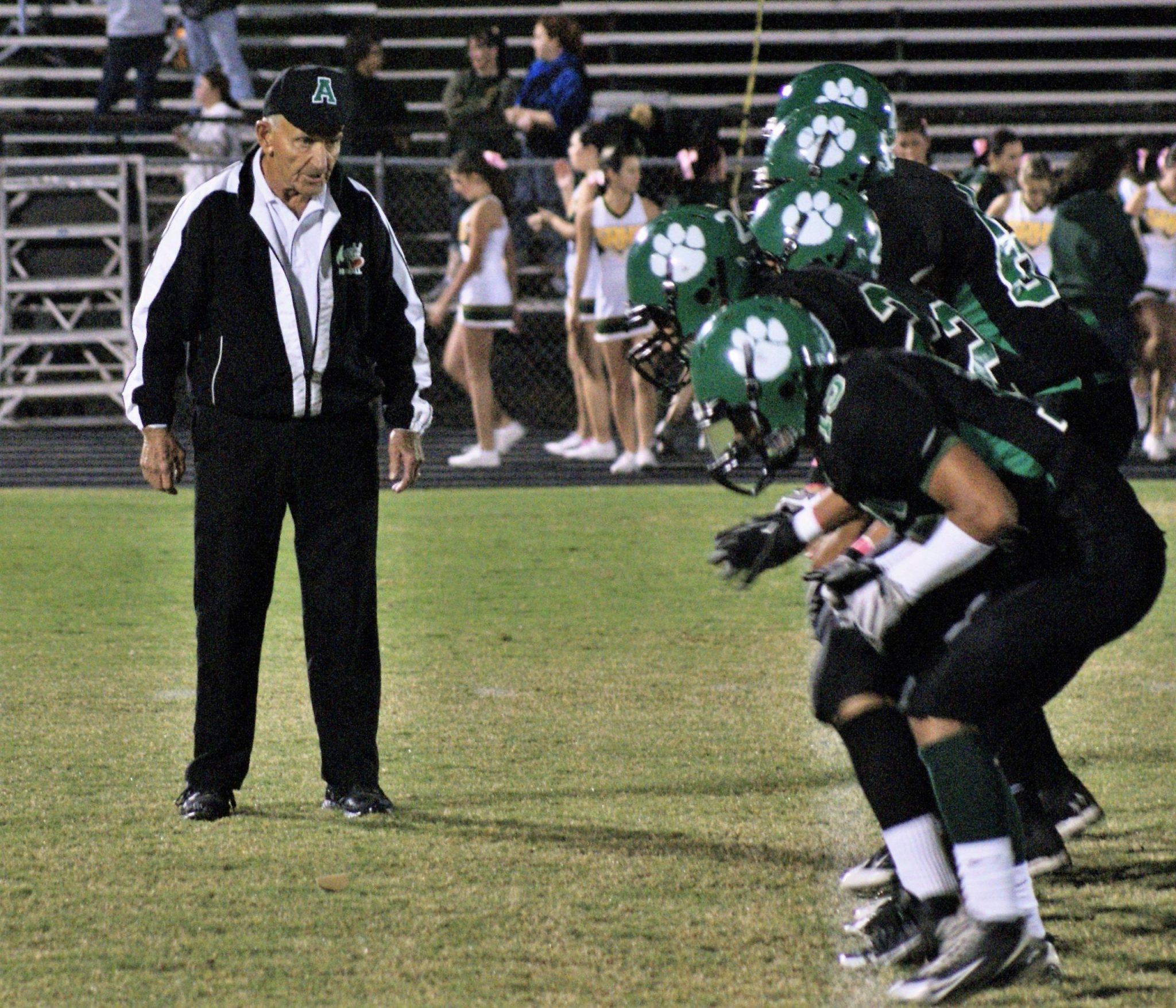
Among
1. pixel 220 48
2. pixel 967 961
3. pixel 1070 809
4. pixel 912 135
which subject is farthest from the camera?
pixel 220 48

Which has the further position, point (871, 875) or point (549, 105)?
point (549, 105)

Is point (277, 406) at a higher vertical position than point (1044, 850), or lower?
higher

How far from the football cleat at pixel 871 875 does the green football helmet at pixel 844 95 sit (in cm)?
181

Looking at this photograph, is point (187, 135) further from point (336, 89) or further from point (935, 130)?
point (336, 89)

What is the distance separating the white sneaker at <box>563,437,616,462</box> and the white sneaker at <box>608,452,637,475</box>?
0.70 meters

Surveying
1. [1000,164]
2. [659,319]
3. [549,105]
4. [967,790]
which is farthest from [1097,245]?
[967,790]

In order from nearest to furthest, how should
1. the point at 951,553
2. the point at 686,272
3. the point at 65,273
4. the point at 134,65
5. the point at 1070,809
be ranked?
the point at 951,553 → the point at 686,272 → the point at 1070,809 → the point at 65,273 → the point at 134,65

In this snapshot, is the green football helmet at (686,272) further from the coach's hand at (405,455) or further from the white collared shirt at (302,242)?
the coach's hand at (405,455)

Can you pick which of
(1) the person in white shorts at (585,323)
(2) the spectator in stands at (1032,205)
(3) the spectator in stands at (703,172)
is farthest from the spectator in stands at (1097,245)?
(1) the person in white shorts at (585,323)

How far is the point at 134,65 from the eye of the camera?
17.6m

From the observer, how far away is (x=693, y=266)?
4539 mm

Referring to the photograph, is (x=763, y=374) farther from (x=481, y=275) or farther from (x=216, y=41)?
(x=216, y=41)

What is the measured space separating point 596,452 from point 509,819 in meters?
8.97

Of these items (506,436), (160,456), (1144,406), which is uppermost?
(160,456)
